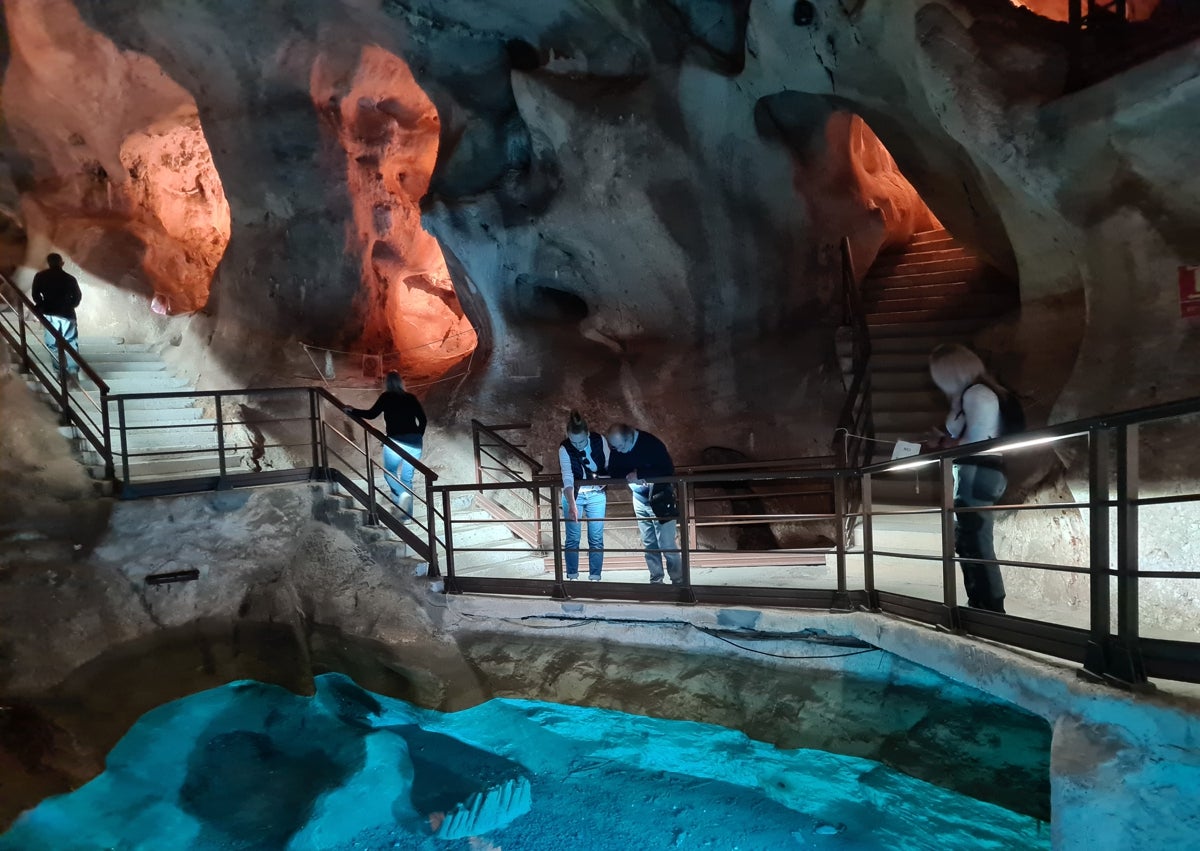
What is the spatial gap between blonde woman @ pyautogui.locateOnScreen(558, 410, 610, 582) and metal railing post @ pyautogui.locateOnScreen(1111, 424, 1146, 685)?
4103mm

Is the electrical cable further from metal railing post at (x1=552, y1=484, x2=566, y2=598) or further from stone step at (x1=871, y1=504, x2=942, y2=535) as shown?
stone step at (x1=871, y1=504, x2=942, y2=535)

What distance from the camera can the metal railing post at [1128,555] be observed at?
2678 millimetres

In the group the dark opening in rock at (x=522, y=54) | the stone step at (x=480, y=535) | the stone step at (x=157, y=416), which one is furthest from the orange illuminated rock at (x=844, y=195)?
the stone step at (x=157, y=416)

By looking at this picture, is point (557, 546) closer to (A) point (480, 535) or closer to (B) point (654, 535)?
(B) point (654, 535)

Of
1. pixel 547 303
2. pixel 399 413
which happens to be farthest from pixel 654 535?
pixel 547 303

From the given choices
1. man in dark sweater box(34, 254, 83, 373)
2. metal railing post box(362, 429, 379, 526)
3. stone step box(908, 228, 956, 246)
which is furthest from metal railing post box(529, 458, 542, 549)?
stone step box(908, 228, 956, 246)

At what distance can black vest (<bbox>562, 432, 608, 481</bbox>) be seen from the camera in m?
6.51

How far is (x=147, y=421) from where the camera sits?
901cm

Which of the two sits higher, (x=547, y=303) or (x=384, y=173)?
(x=384, y=173)

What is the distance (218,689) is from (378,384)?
6.75m

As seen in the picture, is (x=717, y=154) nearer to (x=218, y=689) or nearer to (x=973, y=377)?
(x=973, y=377)

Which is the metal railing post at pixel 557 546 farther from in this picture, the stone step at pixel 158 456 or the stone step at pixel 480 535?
the stone step at pixel 158 456

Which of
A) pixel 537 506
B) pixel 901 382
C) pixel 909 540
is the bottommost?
pixel 909 540

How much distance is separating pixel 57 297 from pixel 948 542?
35.3 ft
